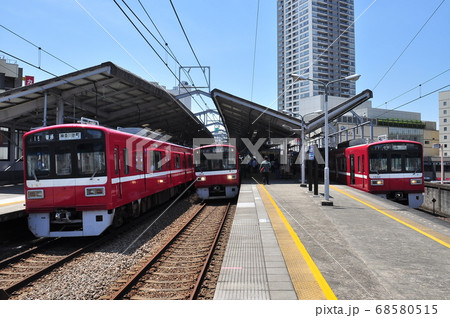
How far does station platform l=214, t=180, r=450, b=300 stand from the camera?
4262 millimetres

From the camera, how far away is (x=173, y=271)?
6.15 metres

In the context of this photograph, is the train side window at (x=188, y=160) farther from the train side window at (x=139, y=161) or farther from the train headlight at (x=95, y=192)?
the train headlight at (x=95, y=192)

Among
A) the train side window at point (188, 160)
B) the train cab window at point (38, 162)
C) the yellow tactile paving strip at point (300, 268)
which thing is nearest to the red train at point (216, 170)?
the train side window at point (188, 160)

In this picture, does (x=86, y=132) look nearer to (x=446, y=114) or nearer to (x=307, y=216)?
(x=307, y=216)

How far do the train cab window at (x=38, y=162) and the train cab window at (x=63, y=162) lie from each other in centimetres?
25

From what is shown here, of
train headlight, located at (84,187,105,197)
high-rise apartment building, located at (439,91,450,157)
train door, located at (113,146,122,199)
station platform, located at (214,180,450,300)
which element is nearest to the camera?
station platform, located at (214,180,450,300)

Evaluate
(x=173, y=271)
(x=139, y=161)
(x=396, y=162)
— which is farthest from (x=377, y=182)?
(x=173, y=271)

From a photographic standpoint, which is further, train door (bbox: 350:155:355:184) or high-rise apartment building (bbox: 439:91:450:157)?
high-rise apartment building (bbox: 439:91:450:157)

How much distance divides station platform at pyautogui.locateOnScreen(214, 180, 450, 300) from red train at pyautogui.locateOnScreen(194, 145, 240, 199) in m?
5.18

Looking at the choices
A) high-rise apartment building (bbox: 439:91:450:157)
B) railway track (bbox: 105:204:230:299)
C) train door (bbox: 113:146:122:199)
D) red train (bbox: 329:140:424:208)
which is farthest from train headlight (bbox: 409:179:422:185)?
high-rise apartment building (bbox: 439:91:450:157)

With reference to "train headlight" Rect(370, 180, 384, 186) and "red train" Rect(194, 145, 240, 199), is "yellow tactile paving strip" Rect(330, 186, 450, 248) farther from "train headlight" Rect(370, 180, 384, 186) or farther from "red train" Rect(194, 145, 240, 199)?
"red train" Rect(194, 145, 240, 199)

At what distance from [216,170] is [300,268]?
34.1 ft
